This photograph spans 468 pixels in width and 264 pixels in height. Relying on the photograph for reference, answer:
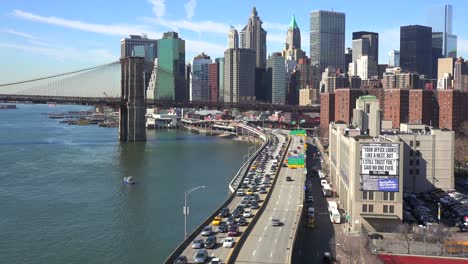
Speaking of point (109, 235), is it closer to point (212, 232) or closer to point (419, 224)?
point (212, 232)

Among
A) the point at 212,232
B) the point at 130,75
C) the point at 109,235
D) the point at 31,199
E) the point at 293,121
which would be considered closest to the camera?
the point at 212,232

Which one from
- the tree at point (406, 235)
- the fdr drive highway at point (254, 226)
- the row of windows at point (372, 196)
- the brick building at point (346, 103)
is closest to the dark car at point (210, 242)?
the fdr drive highway at point (254, 226)

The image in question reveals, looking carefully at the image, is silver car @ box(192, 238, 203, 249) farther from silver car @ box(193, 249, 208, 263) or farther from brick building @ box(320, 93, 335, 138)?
brick building @ box(320, 93, 335, 138)

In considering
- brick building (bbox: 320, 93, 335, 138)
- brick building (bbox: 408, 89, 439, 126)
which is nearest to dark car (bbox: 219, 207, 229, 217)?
brick building (bbox: 408, 89, 439, 126)

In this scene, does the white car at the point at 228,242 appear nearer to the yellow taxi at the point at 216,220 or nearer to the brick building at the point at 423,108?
the yellow taxi at the point at 216,220

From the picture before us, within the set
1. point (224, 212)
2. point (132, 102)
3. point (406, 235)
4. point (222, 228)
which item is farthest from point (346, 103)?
point (222, 228)

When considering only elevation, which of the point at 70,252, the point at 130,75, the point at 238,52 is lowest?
the point at 70,252

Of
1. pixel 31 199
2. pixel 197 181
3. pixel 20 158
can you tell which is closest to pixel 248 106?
pixel 20 158
